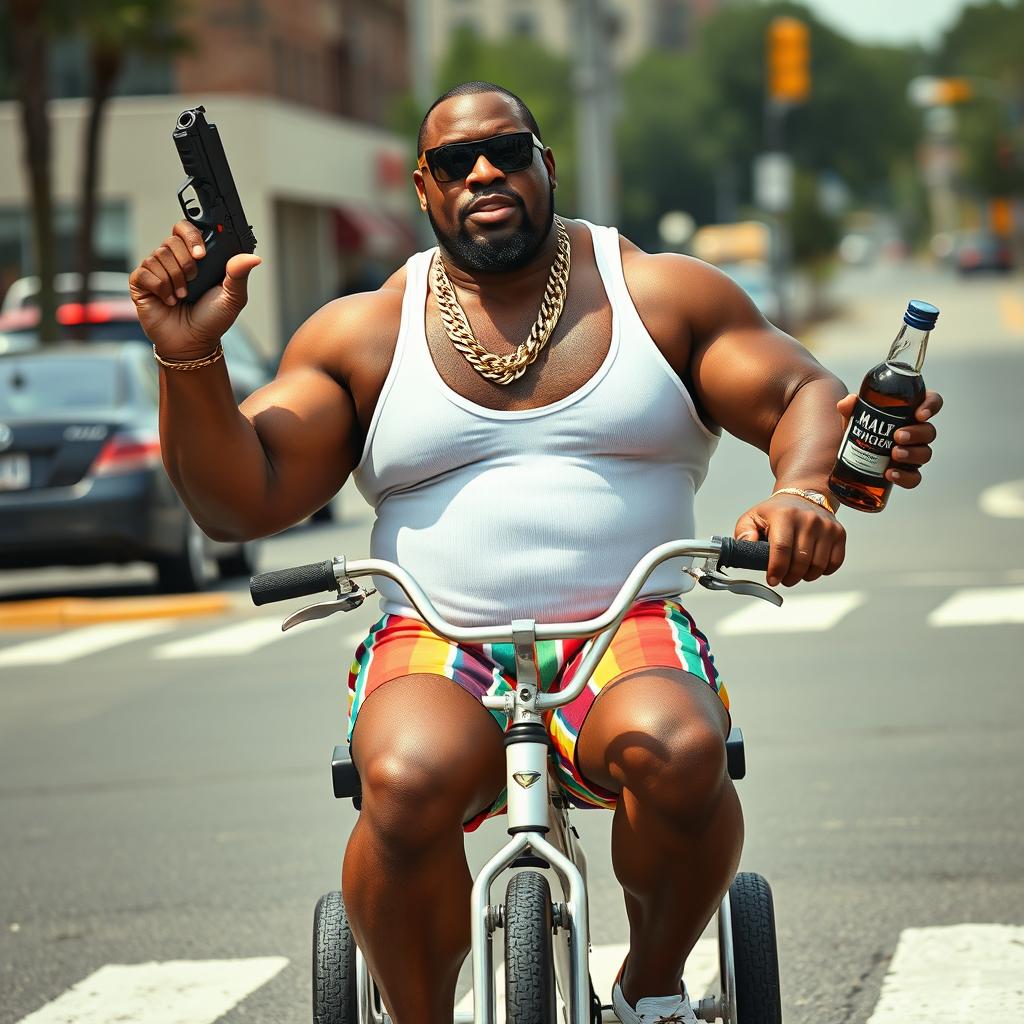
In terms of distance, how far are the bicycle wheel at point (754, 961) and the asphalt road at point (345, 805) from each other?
922mm

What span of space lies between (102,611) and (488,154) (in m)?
9.78

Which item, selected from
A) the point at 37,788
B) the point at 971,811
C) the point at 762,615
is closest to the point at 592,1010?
the point at 971,811

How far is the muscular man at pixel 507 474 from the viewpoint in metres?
3.58

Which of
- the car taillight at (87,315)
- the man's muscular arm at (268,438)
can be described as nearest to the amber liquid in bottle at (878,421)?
the man's muscular arm at (268,438)

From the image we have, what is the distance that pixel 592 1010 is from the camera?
3715mm

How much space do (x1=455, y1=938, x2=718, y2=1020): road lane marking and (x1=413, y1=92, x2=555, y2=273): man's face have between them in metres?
1.81

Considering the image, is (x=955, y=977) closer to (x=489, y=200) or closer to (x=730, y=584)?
(x=730, y=584)

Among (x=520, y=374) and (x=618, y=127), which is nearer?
(x=520, y=374)

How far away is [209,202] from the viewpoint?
12.3 ft

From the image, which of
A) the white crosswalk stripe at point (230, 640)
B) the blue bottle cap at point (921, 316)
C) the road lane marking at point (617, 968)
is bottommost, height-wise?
the white crosswalk stripe at point (230, 640)

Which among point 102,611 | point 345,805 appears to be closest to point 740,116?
point 102,611

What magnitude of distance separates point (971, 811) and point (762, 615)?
16.3 ft

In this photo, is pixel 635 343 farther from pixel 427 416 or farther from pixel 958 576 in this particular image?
→ pixel 958 576

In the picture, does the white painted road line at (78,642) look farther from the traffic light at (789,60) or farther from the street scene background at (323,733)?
the traffic light at (789,60)
